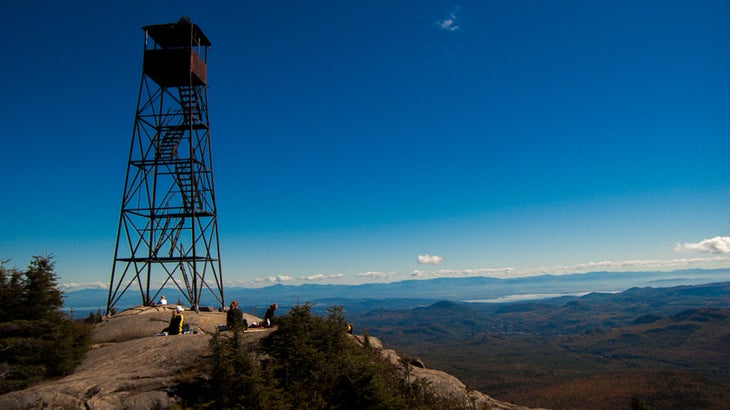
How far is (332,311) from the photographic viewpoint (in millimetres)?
16859

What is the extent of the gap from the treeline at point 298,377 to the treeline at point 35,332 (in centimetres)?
500

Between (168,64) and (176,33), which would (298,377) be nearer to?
(168,64)

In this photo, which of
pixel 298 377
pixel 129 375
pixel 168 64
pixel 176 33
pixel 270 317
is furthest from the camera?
pixel 176 33

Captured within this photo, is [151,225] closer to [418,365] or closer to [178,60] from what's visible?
[178,60]

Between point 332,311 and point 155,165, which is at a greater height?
point 155,165

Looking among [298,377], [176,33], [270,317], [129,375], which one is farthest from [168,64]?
[298,377]

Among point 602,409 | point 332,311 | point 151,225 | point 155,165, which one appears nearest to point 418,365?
point 332,311

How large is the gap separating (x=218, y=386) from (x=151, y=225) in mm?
17873

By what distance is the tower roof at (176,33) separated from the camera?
1033 inches

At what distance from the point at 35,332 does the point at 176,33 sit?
68.4 ft

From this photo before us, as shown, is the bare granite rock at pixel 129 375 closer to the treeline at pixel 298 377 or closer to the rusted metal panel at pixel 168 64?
the treeline at pixel 298 377

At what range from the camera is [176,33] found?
2684 centimetres

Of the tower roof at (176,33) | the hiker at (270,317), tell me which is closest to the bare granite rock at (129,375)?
the hiker at (270,317)

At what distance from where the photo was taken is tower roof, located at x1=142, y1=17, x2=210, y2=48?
86.1 ft
